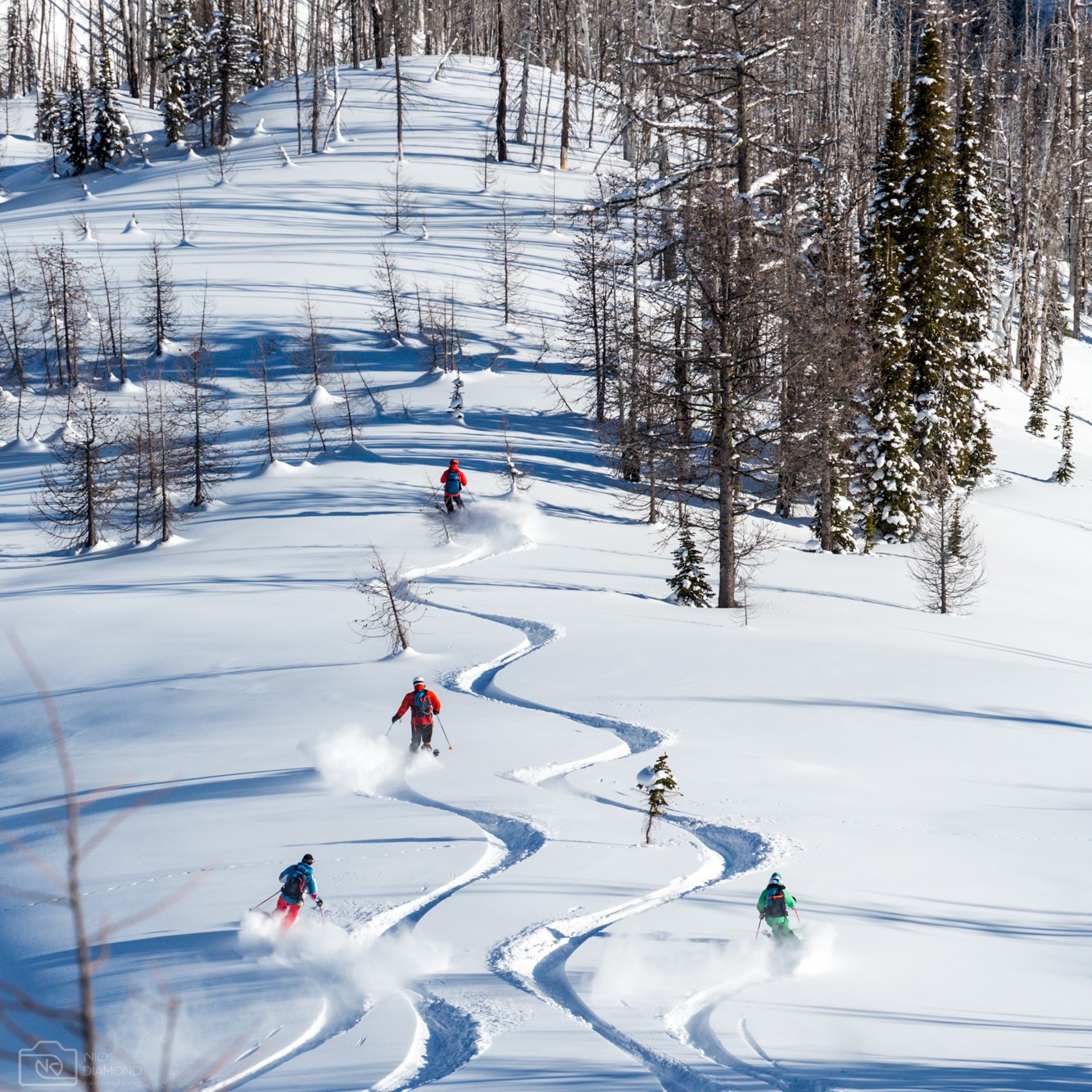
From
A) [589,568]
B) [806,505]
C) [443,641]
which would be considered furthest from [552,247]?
[443,641]

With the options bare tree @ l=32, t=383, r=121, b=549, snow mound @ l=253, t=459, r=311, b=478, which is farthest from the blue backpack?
snow mound @ l=253, t=459, r=311, b=478

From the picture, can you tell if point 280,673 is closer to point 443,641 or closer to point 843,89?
point 443,641

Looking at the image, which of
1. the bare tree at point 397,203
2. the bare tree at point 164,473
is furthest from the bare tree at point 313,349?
the bare tree at point 397,203

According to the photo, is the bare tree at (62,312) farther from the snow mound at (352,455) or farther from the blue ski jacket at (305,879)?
the blue ski jacket at (305,879)

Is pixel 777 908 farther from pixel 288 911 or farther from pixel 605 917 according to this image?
pixel 288 911

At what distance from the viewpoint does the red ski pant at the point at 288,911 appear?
33.9ft

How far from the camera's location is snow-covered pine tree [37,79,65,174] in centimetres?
7390

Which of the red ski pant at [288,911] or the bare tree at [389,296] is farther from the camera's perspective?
→ the bare tree at [389,296]

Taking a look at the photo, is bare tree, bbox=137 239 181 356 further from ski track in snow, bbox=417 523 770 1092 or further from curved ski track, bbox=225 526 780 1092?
curved ski track, bbox=225 526 780 1092

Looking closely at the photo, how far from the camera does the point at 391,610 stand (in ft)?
69.6

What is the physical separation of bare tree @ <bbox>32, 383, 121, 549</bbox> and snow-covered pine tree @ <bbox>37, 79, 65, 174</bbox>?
44206 mm

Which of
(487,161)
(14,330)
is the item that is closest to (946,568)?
(14,330)

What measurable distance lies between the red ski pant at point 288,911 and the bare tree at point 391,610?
916 cm

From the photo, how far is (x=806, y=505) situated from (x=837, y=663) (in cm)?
1964
